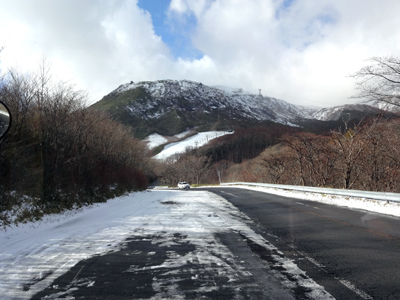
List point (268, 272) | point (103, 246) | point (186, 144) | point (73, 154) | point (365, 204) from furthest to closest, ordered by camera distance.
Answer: point (186, 144) → point (73, 154) → point (365, 204) → point (103, 246) → point (268, 272)

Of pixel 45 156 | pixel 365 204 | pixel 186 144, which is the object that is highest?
pixel 186 144

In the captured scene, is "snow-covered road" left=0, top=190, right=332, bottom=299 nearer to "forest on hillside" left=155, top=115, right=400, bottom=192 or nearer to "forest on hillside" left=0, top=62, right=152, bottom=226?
"forest on hillside" left=0, top=62, right=152, bottom=226

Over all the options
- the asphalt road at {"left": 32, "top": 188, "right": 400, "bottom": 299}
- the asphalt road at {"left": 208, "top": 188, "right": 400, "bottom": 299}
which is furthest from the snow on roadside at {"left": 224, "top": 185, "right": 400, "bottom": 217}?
the asphalt road at {"left": 32, "top": 188, "right": 400, "bottom": 299}

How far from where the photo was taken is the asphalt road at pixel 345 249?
12.3 feet

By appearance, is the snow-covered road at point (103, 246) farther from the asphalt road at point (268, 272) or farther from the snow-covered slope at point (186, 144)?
the snow-covered slope at point (186, 144)

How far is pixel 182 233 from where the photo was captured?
7375mm

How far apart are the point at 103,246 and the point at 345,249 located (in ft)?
17.3

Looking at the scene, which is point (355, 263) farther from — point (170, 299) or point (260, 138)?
point (260, 138)

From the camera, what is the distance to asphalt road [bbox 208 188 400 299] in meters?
3.73

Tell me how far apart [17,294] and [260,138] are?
516 ft

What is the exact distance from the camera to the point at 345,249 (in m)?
5.46

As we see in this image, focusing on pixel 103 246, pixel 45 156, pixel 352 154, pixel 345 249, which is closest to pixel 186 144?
pixel 352 154

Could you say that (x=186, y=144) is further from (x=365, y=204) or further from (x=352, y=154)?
(x=365, y=204)

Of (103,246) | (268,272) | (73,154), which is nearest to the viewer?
(268,272)
